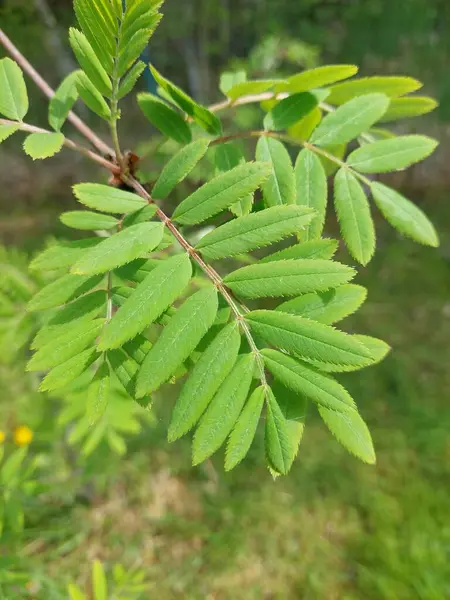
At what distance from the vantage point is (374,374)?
10.0 ft

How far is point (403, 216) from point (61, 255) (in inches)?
23.1

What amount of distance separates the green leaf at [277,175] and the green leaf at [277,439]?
0.32 meters

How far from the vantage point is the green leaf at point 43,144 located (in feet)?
2.48

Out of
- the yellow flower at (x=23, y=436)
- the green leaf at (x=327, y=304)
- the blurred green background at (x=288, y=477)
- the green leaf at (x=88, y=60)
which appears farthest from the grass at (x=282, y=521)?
the green leaf at (x=88, y=60)

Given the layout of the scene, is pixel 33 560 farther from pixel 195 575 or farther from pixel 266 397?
pixel 266 397

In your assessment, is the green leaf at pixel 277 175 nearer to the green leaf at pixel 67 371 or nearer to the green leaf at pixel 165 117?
the green leaf at pixel 165 117

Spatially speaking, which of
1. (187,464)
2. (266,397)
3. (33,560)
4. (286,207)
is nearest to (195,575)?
(187,464)

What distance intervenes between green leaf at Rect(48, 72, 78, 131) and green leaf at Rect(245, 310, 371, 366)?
1.62 ft

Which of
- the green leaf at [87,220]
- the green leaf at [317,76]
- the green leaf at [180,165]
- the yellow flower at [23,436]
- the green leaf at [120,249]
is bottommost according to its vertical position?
the yellow flower at [23,436]

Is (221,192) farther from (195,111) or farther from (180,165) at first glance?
(195,111)

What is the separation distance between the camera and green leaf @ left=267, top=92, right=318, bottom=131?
88 centimetres

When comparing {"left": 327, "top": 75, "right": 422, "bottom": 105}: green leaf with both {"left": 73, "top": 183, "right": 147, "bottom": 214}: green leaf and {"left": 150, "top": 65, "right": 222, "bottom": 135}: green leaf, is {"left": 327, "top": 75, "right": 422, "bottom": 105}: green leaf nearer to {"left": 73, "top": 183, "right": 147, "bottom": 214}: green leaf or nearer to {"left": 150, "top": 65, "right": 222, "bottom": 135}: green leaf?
{"left": 150, "top": 65, "right": 222, "bottom": 135}: green leaf

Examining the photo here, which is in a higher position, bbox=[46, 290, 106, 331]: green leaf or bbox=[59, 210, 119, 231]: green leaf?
bbox=[59, 210, 119, 231]: green leaf

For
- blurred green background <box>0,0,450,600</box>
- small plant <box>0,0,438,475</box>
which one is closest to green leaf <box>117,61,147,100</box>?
small plant <box>0,0,438,475</box>
